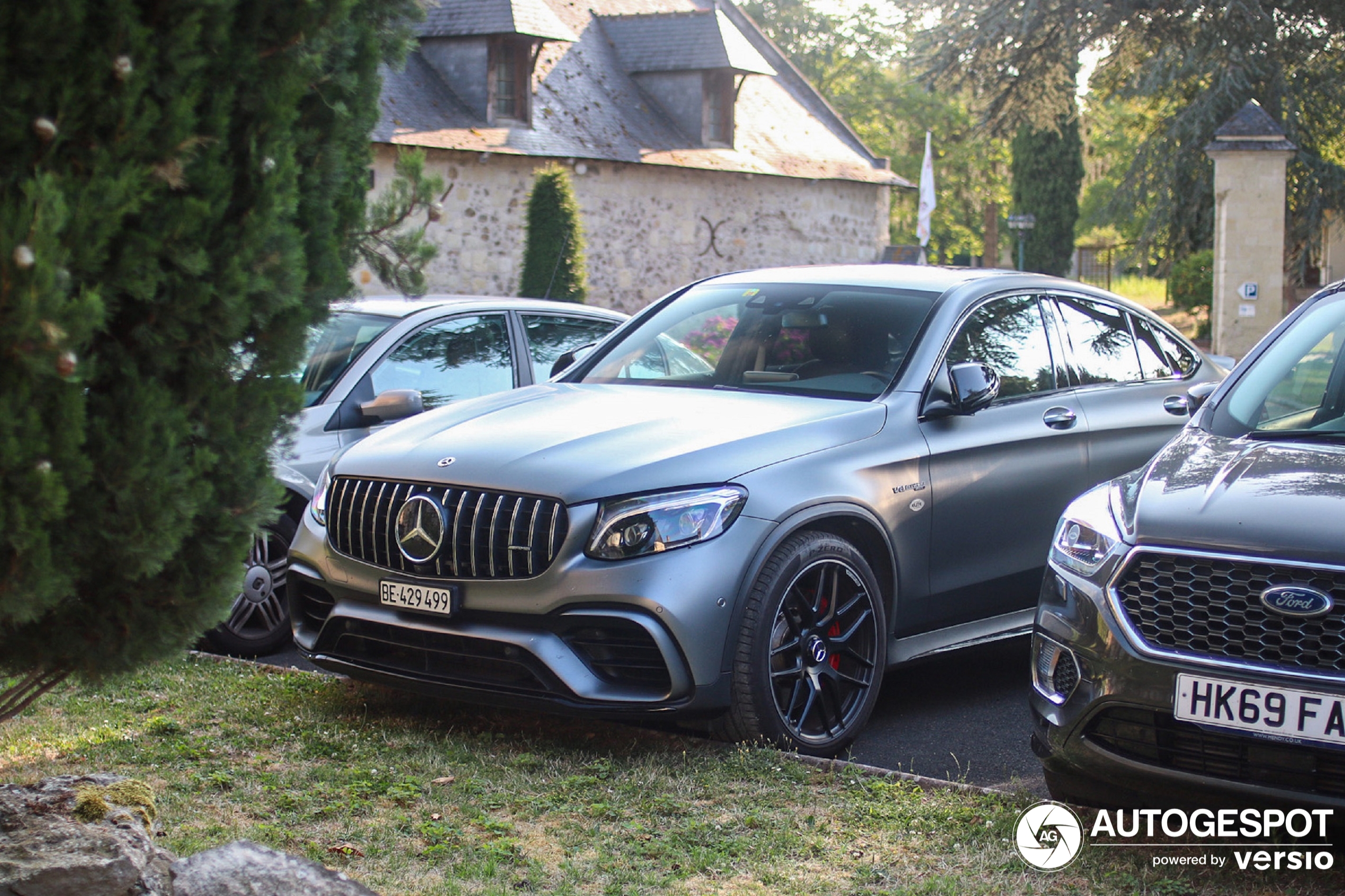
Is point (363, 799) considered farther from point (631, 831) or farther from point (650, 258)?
point (650, 258)

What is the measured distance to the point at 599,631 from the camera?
478 cm

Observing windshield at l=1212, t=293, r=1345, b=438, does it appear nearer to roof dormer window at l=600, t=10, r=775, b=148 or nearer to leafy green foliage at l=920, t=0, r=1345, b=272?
roof dormer window at l=600, t=10, r=775, b=148

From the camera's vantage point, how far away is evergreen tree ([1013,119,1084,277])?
151ft

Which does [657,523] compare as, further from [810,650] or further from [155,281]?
[155,281]

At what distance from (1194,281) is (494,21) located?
18.9 metres

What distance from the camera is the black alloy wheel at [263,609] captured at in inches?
262

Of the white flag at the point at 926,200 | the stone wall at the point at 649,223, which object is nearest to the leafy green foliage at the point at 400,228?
the stone wall at the point at 649,223

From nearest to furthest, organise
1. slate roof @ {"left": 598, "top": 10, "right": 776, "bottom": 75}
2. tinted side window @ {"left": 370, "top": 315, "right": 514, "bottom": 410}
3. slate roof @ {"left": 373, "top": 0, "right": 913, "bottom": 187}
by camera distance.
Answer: tinted side window @ {"left": 370, "top": 315, "right": 514, "bottom": 410}, slate roof @ {"left": 373, "top": 0, "right": 913, "bottom": 187}, slate roof @ {"left": 598, "top": 10, "right": 776, "bottom": 75}

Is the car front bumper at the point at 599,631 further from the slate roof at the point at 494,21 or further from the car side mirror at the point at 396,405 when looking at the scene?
the slate roof at the point at 494,21

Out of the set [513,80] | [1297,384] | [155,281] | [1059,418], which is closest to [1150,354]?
[1059,418]

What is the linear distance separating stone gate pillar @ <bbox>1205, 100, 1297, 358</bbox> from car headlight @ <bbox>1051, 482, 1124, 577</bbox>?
19173mm

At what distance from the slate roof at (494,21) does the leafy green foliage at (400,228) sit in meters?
22.1

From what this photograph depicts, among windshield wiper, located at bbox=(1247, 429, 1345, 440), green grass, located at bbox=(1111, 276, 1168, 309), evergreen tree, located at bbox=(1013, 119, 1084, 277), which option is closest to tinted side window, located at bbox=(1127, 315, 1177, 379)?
windshield wiper, located at bbox=(1247, 429, 1345, 440)

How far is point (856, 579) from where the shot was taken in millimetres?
5266
